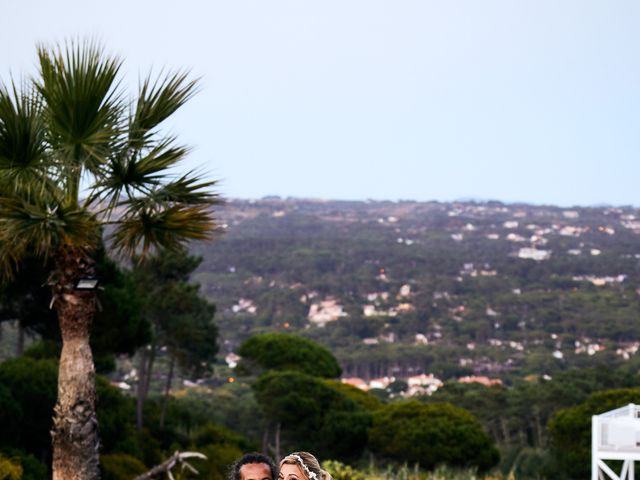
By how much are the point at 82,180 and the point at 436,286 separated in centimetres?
A: 8125

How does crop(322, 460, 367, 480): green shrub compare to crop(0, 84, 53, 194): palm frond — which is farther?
crop(322, 460, 367, 480): green shrub

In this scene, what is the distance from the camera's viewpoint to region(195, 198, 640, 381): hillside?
70.9 m

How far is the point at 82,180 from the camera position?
10477mm

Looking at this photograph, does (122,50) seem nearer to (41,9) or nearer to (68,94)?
(68,94)

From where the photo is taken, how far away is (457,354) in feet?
230

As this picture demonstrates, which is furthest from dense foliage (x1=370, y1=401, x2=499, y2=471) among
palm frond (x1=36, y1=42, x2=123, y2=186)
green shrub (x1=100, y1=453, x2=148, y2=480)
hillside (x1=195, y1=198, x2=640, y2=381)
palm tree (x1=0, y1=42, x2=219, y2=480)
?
hillside (x1=195, y1=198, x2=640, y2=381)

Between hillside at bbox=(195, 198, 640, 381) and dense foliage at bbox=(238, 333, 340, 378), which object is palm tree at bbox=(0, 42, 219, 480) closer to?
dense foliage at bbox=(238, 333, 340, 378)

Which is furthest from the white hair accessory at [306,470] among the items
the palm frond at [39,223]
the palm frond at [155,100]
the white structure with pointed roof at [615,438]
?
the palm frond at [155,100]

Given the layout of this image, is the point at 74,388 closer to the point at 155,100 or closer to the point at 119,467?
Answer: the point at 155,100

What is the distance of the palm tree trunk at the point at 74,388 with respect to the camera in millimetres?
10266

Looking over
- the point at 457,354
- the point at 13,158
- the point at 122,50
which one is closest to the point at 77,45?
the point at 122,50

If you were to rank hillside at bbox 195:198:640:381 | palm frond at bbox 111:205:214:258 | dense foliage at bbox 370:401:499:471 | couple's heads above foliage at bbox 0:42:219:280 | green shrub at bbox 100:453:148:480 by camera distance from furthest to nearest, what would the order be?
hillside at bbox 195:198:640:381 → dense foliage at bbox 370:401:499:471 → green shrub at bbox 100:453:148:480 → palm frond at bbox 111:205:214:258 → couple's heads above foliage at bbox 0:42:219:280

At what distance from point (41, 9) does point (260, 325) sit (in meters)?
27.1

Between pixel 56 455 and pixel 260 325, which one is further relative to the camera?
pixel 260 325
